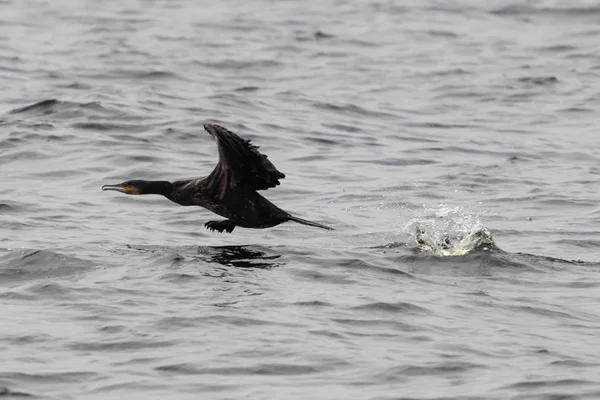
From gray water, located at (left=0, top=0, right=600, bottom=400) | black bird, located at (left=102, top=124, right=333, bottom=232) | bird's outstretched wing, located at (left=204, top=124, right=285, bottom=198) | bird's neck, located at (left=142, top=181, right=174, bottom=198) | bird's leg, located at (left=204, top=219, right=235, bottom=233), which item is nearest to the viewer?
gray water, located at (left=0, top=0, right=600, bottom=400)

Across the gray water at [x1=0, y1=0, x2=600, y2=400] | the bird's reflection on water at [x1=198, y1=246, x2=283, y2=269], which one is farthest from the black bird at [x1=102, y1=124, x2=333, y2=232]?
the gray water at [x1=0, y1=0, x2=600, y2=400]

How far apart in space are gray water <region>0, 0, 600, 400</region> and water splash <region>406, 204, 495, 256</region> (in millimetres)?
42

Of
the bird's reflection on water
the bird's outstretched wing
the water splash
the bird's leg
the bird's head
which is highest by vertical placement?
the bird's outstretched wing

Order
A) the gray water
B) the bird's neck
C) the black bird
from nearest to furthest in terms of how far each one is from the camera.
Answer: the gray water, the black bird, the bird's neck

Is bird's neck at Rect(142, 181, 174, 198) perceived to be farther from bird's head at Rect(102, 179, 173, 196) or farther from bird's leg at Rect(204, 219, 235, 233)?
bird's leg at Rect(204, 219, 235, 233)

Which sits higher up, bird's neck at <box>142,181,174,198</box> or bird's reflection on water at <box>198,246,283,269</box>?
bird's neck at <box>142,181,174,198</box>

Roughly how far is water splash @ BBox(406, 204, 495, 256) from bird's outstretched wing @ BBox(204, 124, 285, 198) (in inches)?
58.4

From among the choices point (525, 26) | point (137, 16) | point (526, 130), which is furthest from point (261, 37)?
point (526, 130)

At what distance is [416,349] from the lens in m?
8.76

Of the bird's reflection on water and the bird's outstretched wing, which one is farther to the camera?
the bird's reflection on water

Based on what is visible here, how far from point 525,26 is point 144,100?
9.98 meters

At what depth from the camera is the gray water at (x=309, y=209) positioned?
848 centimetres

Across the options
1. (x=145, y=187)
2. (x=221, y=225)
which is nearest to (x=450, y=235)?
(x=221, y=225)

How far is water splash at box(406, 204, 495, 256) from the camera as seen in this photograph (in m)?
11.5
